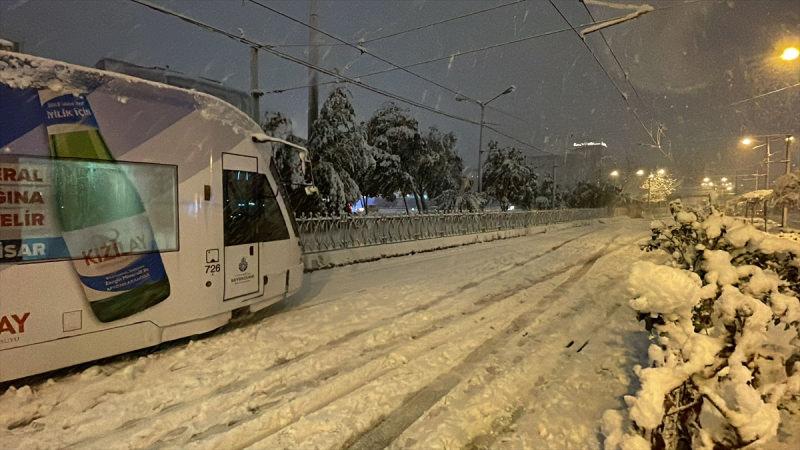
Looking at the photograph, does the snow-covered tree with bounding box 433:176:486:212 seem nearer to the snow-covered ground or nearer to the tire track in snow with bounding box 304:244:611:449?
the snow-covered ground

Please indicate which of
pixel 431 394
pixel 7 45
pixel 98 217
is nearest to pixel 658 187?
pixel 431 394

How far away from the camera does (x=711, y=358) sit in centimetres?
309

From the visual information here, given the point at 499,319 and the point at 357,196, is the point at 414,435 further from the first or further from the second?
the point at 357,196

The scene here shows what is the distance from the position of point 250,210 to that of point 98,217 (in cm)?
207

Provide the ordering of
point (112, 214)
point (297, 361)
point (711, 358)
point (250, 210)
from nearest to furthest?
point (711, 358), point (112, 214), point (297, 361), point (250, 210)

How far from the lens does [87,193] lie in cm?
481

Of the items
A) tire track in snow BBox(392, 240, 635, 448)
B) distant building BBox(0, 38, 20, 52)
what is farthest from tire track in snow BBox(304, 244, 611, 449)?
distant building BBox(0, 38, 20, 52)

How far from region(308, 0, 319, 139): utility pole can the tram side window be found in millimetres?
9383

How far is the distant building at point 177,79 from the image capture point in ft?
19.1

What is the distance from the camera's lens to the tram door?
6230mm

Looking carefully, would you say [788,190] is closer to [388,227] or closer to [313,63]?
[388,227]

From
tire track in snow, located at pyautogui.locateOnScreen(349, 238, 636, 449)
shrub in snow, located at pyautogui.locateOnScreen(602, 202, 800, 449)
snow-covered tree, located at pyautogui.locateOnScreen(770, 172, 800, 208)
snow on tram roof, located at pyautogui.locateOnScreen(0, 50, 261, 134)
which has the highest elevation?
snow on tram roof, located at pyautogui.locateOnScreen(0, 50, 261, 134)

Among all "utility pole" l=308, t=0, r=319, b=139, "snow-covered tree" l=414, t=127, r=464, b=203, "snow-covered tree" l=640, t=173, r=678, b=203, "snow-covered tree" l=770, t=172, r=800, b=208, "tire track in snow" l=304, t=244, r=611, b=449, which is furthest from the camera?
"snow-covered tree" l=640, t=173, r=678, b=203

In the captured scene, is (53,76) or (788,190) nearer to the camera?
(53,76)
